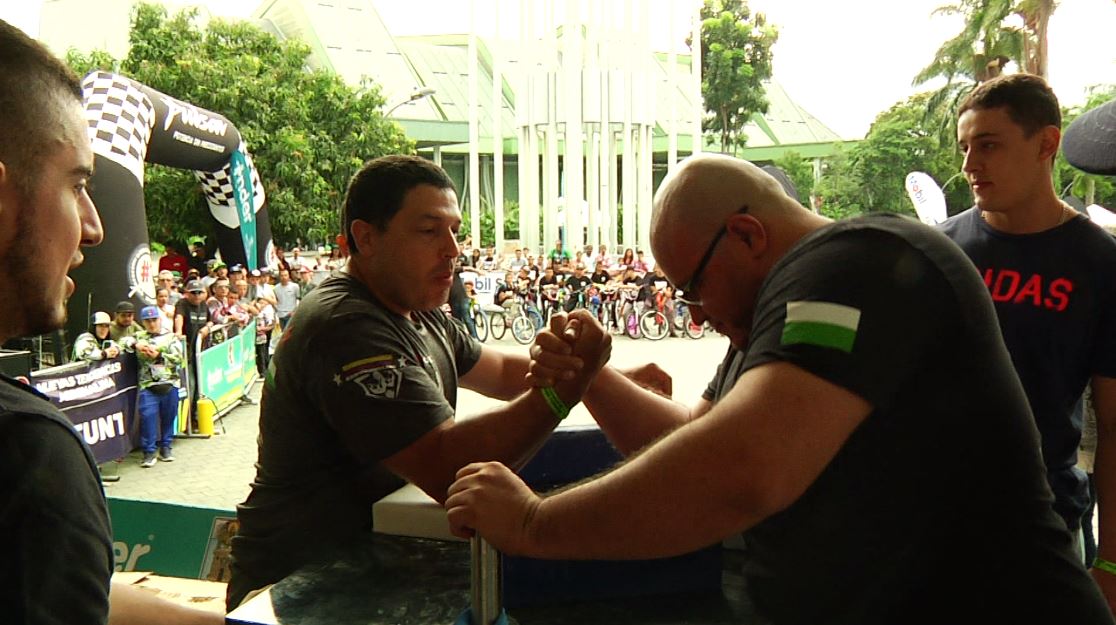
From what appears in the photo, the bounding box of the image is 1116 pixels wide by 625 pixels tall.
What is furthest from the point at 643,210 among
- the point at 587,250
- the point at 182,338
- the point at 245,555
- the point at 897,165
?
the point at 245,555

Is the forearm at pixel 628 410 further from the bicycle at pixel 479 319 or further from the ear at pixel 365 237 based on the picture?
the bicycle at pixel 479 319

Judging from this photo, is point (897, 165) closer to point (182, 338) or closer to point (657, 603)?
point (182, 338)

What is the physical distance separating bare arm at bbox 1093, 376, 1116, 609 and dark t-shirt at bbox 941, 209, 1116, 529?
0.12ft

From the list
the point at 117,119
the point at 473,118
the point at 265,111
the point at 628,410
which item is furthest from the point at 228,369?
the point at 473,118

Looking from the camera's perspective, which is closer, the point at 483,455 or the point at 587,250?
the point at 483,455

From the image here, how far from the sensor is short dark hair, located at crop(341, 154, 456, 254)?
1.96m

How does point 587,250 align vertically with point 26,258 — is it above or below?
below

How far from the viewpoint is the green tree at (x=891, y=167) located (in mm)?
22250

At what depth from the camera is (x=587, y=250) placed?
75.2 ft

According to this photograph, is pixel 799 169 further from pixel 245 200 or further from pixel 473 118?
pixel 245 200

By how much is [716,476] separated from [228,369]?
847 centimetres

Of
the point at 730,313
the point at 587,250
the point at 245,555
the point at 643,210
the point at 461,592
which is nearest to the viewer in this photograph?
the point at 730,313

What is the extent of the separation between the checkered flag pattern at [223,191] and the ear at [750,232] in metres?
11.4

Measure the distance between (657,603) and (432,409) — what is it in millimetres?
578
